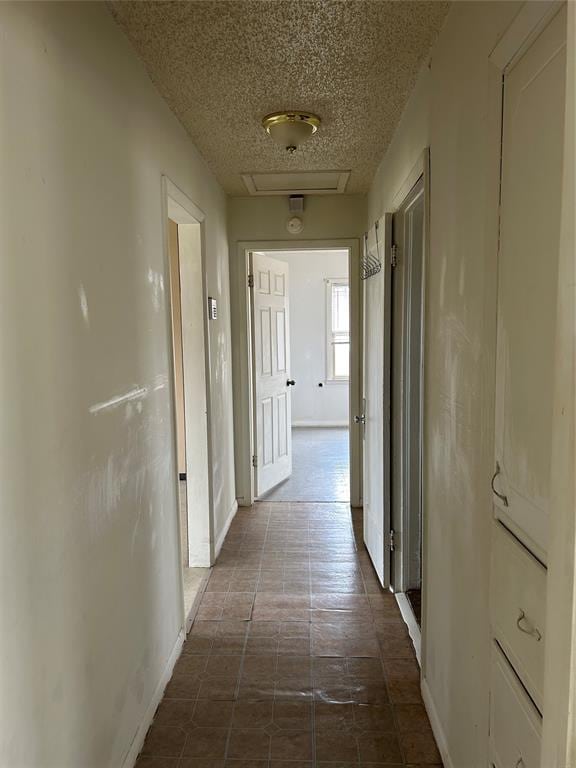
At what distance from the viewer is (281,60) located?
6.40 feet

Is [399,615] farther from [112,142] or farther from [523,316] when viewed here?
[112,142]

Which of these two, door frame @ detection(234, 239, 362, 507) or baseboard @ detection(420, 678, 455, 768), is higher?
door frame @ detection(234, 239, 362, 507)

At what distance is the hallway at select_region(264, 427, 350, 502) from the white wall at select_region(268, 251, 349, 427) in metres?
0.41

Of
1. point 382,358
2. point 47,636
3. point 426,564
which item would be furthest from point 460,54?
point 47,636

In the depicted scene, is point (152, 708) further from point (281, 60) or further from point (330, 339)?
point (330, 339)

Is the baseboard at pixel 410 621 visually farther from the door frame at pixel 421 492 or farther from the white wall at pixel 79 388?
the white wall at pixel 79 388

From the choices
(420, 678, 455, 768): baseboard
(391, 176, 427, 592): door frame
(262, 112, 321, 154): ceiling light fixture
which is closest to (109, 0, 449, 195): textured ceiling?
(262, 112, 321, 154): ceiling light fixture

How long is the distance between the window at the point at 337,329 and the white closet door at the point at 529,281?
21.8 ft

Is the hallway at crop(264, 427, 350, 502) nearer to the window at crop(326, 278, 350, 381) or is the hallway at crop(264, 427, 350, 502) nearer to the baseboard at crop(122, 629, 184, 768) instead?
the window at crop(326, 278, 350, 381)

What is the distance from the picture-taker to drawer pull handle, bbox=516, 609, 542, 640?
3.36 ft

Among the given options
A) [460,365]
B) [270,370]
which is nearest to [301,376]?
[270,370]

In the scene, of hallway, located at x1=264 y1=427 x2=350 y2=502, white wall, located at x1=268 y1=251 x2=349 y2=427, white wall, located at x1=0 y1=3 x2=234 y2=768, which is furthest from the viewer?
white wall, located at x1=268 y1=251 x2=349 y2=427

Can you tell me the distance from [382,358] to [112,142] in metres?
1.70

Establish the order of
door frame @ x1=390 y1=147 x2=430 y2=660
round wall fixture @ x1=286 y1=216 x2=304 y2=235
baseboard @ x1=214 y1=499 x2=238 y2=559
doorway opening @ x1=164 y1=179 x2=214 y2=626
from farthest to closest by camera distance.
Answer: round wall fixture @ x1=286 y1=216 x2=304 y2=235 → baseboard @ x1=214 y1=499 x2=238 y2=559 → doorway opening @ x1=164 y1=179 x2=214 y2=626 → door frame @ x1=390 y1=147 x2=430 y2=660
